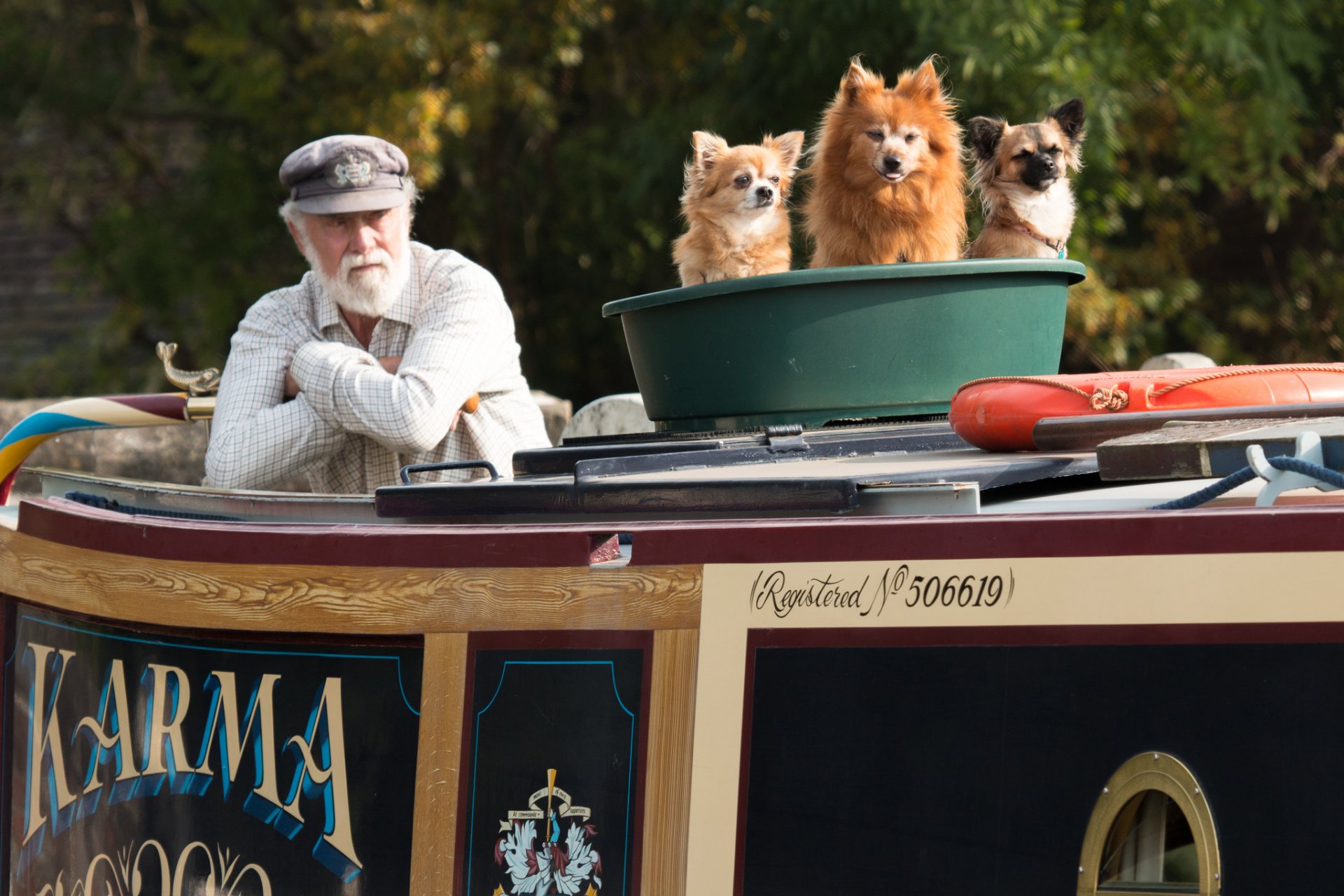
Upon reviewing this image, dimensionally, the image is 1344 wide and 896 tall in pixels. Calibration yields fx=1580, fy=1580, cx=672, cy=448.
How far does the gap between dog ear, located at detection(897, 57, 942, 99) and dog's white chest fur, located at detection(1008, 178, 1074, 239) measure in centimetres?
26

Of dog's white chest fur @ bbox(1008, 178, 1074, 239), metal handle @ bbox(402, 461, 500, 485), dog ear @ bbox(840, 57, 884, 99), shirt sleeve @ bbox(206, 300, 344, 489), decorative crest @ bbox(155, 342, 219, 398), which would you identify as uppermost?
dog ear @ bbox(840, 57, 884, 99)

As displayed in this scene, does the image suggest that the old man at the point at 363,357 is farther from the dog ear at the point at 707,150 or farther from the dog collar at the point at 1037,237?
the dog collar at the point at 1037,237

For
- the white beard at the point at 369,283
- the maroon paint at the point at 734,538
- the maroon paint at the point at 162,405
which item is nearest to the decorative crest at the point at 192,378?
the maroon paint at the point at 162,405

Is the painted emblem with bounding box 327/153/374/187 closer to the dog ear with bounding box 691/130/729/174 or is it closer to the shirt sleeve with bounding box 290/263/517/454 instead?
the shirt sleeve with bounding box 290/263/517/454

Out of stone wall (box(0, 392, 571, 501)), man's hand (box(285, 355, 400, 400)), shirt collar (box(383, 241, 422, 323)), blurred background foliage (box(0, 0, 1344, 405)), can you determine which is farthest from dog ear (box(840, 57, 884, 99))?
blurred background foliage (box(0, 0, 1344, 405))

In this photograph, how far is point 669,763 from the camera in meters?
1.75

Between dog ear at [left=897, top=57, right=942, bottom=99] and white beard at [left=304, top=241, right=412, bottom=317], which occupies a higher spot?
dog ear at [left=897, top=57, right=942, bottom=99]

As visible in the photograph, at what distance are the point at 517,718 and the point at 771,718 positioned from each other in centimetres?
32

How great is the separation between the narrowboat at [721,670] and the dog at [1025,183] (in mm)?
894

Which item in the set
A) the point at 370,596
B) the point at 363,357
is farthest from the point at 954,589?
the point at 363,357

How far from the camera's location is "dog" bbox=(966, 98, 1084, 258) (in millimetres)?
3178

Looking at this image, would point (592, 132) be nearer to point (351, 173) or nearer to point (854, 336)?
point (351, 173)

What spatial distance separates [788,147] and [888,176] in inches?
15.0

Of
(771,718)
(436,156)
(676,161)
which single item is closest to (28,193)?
(436,156)
